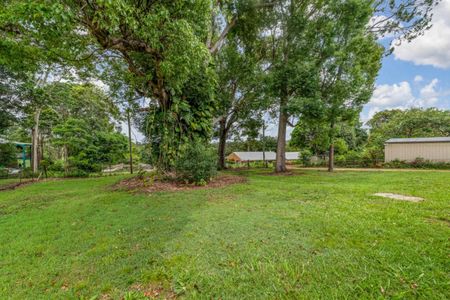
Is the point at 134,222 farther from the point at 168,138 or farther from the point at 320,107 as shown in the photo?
the point at 320,107

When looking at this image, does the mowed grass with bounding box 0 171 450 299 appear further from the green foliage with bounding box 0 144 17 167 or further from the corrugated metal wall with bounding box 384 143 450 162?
the green foliage with bounding box 0 144 17 167

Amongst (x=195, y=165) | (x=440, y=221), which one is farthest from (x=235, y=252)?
(x=195, y=165)

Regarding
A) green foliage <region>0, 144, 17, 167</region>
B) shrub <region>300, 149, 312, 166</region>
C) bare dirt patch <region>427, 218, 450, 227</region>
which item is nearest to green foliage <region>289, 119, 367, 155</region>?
shrub <region>300, 149, 312, 166</region>

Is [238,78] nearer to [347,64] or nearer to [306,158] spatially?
[347,64]

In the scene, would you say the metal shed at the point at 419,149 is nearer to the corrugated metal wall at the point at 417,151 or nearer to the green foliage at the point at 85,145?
the corrugated metal wall at the point at 417,151

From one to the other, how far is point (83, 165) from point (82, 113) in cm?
775

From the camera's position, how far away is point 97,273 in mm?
2426

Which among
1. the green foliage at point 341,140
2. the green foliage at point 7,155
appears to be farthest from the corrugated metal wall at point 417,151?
the green foliage at point 7,155

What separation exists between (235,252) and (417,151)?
781 inches

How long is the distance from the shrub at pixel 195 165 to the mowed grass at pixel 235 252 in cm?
324

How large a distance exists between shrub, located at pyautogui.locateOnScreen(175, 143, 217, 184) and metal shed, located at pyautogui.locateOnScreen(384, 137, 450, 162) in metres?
16.5

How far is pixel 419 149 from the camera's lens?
15742 millimetres

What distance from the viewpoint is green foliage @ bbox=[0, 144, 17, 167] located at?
1647 cm

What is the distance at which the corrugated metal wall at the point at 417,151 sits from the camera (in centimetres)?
1501
